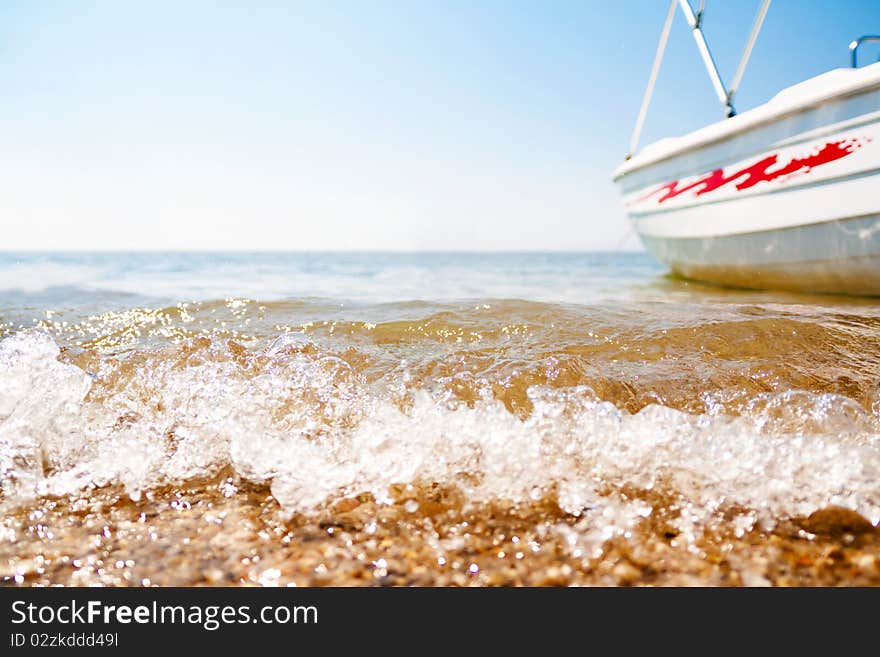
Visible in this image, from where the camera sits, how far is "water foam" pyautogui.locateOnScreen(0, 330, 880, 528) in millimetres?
1583

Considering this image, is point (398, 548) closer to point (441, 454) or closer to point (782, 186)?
point (441, 454)

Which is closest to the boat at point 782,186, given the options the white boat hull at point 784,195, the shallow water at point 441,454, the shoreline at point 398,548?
the white boat hull at point 784,195

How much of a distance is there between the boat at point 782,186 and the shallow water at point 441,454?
6.81 ft

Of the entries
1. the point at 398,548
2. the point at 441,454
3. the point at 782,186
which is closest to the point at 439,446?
the point at 441,454

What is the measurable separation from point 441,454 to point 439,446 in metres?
0.03

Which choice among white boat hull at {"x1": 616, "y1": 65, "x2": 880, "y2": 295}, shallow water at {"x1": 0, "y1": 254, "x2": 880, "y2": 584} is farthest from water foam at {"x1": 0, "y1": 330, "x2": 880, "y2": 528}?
white boat hull at {"x1": 616, "y1": 65, "x2": 880, "y2": 295}

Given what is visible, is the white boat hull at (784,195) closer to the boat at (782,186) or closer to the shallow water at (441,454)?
the boat at (782,186)

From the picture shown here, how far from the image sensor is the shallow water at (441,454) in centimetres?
136

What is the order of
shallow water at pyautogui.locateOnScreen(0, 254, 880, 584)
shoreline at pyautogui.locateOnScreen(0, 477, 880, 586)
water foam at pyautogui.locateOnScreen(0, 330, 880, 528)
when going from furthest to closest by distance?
water foam at pyautogui.locateOnScreen(0, 330, 880, 528) < shallow water at pyautogui.locateOnScreen(0, 254, 880, 584) < shoreline at pyautogui.locateOnScreen(0, 477, 880, 586)

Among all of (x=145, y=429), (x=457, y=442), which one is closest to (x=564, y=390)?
(x=457, y=442)

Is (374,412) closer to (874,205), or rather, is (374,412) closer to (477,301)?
(477,301)

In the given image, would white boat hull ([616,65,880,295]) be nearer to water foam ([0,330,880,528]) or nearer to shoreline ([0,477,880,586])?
water foam ([0,330,880,528])

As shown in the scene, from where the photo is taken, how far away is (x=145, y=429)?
6.47ft

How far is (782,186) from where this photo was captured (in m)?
4.94
